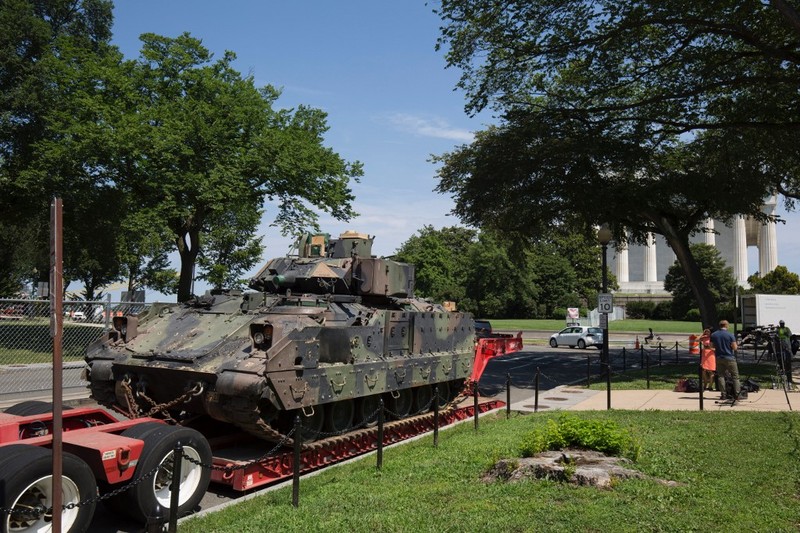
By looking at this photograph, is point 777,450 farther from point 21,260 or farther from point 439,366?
point 21,260

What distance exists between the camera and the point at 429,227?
84.8 meters

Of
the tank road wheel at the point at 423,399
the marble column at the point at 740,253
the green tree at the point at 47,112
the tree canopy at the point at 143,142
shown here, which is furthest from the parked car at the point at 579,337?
the marble column at the point at 740,253

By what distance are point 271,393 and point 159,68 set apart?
20.5m

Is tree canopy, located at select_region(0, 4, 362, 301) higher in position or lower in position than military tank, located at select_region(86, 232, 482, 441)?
higher

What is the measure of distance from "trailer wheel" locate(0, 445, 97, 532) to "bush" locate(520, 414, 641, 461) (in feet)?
16.4

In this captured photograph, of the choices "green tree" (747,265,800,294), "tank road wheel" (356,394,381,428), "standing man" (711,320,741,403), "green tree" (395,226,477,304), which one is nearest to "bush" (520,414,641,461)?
"tank road wheel" (356,394,381,428)

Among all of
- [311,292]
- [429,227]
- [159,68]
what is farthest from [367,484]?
[429,227]

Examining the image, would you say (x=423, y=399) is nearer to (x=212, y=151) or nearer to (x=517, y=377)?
(x=517, y=377)

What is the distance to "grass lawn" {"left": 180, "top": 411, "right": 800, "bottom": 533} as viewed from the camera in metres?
5.98

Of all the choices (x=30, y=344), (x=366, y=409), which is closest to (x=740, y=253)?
(x=366, y=409)

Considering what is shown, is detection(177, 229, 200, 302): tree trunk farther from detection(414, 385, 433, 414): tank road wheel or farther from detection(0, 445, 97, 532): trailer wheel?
detection(0, 445, 97, 532): trailer wheel

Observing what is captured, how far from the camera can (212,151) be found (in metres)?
23.7

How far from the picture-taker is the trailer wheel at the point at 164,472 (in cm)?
673

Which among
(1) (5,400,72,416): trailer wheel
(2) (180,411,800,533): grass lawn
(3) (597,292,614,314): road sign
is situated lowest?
(2) (180,411,800,533): grass lawn
